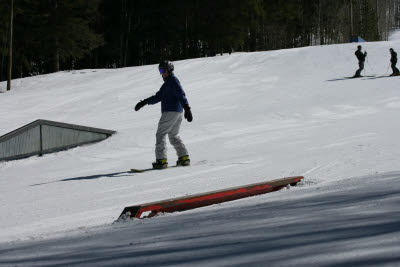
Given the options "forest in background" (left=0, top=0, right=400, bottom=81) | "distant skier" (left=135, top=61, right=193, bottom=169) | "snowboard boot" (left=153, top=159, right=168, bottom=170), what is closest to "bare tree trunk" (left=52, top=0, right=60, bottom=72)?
"forest in background" (left=0, top=0, right=400, bottom=81)

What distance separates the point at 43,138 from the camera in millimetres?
10312

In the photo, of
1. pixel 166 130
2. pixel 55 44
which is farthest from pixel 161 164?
pixel 55 44

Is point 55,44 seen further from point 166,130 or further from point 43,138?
point 166,130

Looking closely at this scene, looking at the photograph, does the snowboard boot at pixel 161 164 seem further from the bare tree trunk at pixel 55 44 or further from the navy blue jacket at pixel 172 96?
the bare tree trunk at pixel 55 44

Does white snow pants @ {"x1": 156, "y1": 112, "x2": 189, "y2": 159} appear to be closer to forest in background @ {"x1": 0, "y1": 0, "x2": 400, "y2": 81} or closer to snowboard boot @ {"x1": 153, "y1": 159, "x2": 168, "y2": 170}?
snowboard boot @ {"x1": 153, "y1": 159, "x2": 168, "y2": 170}

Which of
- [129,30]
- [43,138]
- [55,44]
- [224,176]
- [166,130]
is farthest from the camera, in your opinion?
[129,30]

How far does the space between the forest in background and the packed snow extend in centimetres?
1307

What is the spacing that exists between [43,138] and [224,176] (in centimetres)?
565

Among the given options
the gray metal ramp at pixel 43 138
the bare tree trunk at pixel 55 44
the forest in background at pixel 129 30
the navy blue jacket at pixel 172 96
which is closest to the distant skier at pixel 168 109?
the navy blue jacket at pixel 172 96

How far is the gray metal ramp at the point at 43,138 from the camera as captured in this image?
9.69m

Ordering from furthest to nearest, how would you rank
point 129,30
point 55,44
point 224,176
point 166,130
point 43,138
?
1. point 129,30
2. point 55,44
3. point 43,138
4. point 166,130
5. point 224,176

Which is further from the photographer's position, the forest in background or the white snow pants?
the forest in background

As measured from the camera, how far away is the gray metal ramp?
9.69 metres

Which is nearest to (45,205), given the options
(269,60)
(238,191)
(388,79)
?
(238,191)
